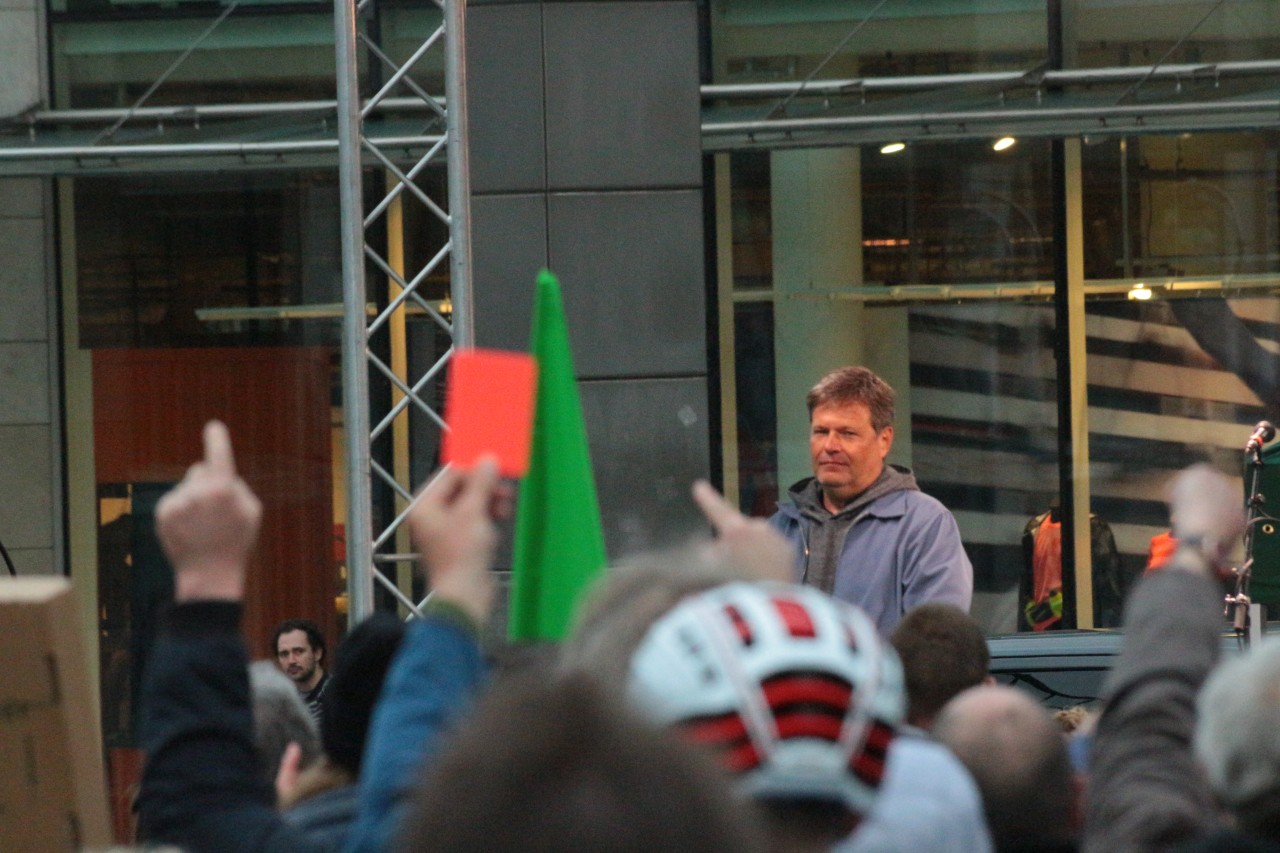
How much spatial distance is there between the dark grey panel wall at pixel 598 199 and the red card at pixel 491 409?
6943 mm

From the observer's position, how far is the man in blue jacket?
16.1 ft

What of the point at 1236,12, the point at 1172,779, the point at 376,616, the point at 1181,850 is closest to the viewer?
the point at 1181,850

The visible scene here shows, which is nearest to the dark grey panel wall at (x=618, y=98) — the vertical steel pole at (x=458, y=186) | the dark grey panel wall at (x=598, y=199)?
the dark grey panel wall at (x=598, y=199)

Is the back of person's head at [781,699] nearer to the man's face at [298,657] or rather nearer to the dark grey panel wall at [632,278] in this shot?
the man's face at [298,657]

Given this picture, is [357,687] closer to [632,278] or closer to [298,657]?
[298,657]

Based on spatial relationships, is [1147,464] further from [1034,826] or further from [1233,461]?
[1034,826]

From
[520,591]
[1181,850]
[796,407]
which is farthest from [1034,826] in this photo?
[796,407]

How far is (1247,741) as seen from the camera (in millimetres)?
1832

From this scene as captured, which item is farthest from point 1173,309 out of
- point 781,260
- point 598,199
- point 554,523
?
point 554,523

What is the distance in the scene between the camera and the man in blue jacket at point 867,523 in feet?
16.1

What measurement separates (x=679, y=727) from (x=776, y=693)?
96mm

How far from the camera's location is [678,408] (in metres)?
9.51

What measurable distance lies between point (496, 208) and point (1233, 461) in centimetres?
443

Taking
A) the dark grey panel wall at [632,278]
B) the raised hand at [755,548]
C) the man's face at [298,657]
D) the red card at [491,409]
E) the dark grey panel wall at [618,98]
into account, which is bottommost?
the man's face at [298,657]
